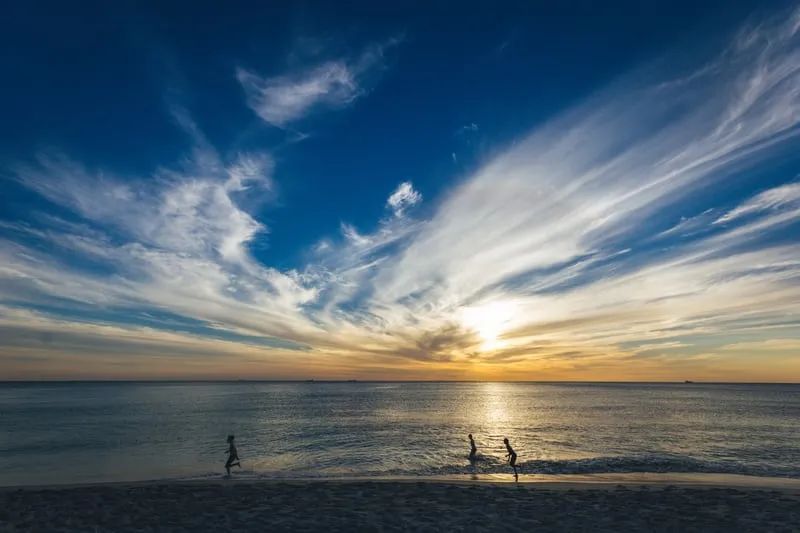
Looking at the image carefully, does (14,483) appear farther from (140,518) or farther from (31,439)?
(31,439)

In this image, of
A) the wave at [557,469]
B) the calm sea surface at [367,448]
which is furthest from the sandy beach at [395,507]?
the calm sea surface at [367,448]

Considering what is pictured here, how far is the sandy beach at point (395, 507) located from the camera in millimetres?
15203

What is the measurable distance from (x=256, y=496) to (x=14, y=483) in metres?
17.0

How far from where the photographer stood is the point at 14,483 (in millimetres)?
25609

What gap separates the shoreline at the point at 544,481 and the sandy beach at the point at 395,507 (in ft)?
1.24

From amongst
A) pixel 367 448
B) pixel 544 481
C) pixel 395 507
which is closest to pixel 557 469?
pixel 544 481

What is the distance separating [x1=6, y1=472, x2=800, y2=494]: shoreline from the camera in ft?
73.9

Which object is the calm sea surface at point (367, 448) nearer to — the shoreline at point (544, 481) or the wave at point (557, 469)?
the wave at point (557, 469)

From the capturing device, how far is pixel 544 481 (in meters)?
24.5

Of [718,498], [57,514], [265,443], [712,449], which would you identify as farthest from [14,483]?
[712,449]

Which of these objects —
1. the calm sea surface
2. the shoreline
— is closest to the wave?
the calm sea surface

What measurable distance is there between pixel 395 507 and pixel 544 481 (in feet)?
35.4

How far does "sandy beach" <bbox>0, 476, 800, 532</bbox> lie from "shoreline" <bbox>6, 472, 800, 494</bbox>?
0.38 metres

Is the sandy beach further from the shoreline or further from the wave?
the wave
